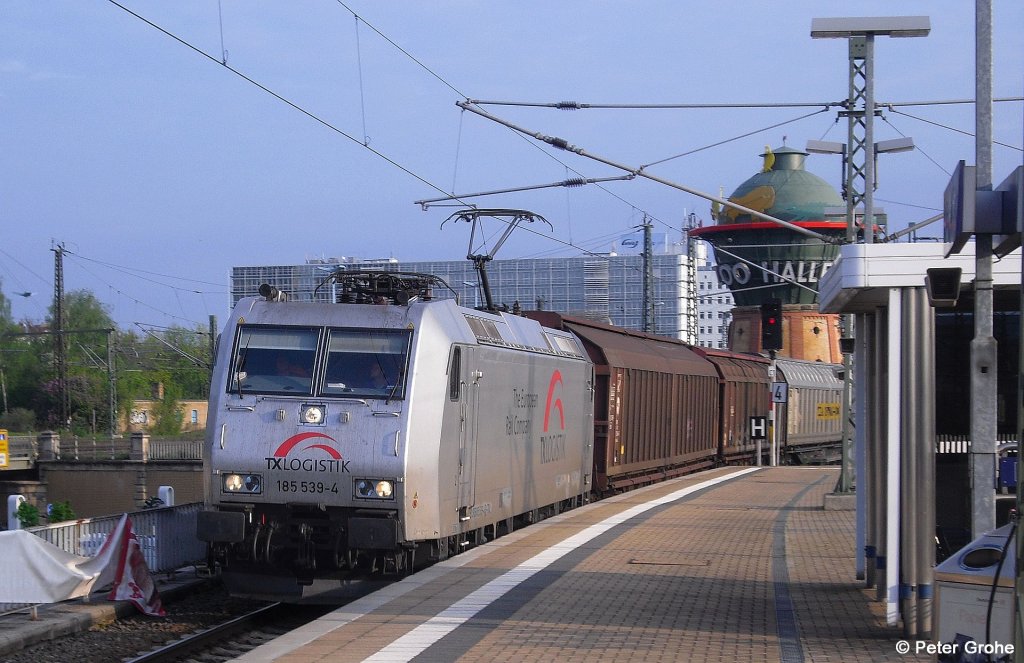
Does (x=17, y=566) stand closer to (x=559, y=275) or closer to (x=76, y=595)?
(x=76, y=595)

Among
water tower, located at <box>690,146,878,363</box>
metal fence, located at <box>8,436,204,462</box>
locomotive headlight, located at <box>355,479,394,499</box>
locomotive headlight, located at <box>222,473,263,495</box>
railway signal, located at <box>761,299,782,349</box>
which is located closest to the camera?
locomotive headlight, located at <box>355,479,394,499</box>

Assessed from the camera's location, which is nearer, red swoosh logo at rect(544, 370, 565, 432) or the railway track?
the railway track

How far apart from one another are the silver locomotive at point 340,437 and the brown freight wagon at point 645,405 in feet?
28.7

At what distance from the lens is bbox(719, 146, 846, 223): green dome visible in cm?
6162

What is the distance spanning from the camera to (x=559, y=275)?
100812 millimetres

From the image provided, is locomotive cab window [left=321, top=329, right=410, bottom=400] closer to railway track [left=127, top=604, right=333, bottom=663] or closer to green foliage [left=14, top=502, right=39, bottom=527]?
railway track [left=127, top=604, right=333, bottom=663]

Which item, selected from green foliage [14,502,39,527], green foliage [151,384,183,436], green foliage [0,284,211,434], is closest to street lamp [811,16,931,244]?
green foliage [14,502,39,527]

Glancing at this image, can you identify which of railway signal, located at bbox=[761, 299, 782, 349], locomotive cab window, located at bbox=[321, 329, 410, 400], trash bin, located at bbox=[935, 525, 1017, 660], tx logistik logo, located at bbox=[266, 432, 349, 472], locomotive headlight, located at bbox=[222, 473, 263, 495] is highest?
railway signal, located at bbox=[761, 299, 782, 349]

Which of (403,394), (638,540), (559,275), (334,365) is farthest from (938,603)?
(559,275)

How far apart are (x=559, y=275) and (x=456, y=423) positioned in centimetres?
8821

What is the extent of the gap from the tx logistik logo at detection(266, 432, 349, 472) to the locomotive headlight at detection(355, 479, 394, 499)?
0.22 meters

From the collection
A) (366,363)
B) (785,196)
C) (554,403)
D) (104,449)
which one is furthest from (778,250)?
(366,363)

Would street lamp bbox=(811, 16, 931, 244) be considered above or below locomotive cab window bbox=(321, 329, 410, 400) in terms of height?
above

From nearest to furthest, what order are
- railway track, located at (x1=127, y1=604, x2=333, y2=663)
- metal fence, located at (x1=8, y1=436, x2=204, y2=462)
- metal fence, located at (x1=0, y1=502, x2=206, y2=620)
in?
railway track, located at (x1=127, y1=604, x2=333, y2=663), metal fence, located at (x1=0, y1=502, x2=206, y2=620), metal fence, located at (x1=8, y1=436, x2=204, y2=462)
